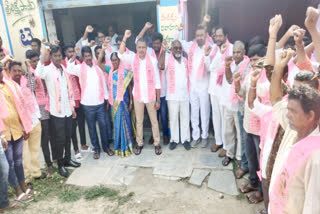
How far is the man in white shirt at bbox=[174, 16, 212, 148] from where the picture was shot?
15.5ft

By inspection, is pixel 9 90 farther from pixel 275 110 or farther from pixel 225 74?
pixel 275 110

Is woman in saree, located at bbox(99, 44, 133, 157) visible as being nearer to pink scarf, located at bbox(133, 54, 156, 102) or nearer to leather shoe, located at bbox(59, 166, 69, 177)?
pink scarf, located at bbox(133, 54, 156, 102)

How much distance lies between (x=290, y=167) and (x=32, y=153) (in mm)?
3790

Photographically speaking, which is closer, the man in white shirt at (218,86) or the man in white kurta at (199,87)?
the man in white shirt at (218,86)

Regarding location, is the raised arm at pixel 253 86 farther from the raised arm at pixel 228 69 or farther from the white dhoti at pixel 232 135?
the white dhoti at pixel 232 135

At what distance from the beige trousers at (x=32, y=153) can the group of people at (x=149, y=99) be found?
0.01 metres

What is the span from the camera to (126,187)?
4082 millimetres

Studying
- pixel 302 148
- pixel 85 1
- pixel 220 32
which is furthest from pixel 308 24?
pixel 85 1

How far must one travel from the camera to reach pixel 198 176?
13.7ft

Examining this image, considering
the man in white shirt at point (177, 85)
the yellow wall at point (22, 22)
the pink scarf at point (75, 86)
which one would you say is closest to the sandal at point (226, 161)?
the man in white shirt at point (177, 85)

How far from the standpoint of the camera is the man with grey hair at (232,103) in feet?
12.9

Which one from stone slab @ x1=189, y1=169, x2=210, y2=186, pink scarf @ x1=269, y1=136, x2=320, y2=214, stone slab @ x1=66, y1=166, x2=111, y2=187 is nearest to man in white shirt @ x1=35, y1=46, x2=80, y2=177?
stone slab @ x1=66, y1=166, x2=111, y2=187

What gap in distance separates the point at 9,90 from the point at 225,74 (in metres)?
2.92

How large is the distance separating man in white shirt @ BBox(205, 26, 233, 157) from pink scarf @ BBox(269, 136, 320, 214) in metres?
2.54
